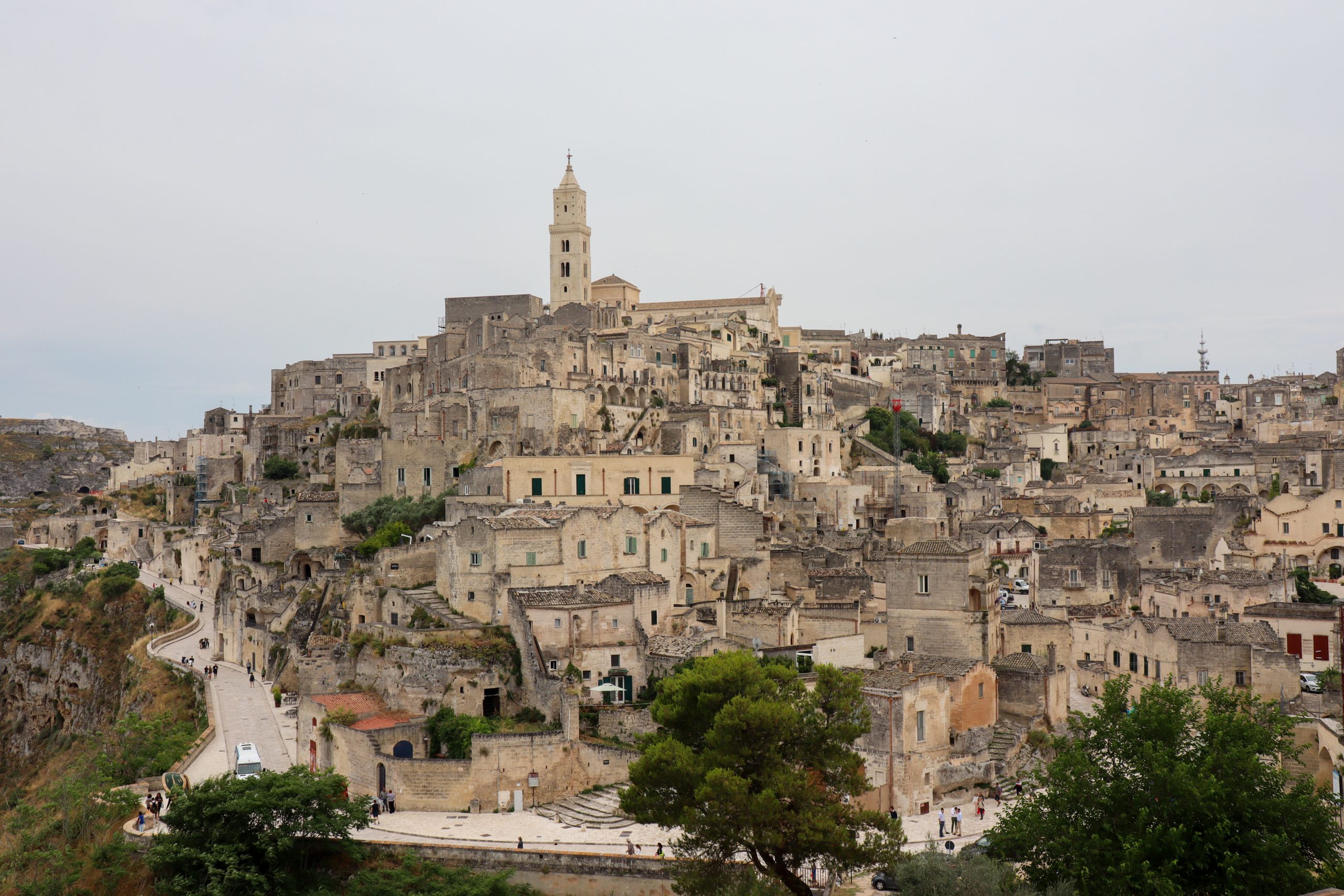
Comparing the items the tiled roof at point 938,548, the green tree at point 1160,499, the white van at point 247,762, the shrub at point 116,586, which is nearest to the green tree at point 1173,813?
the tiled roof at point 938,548

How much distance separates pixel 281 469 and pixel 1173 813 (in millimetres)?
57641

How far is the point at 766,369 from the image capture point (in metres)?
77.6

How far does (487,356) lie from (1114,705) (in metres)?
41.3

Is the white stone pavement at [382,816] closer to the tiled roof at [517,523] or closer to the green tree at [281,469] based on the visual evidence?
the tiled roof at [517,523]

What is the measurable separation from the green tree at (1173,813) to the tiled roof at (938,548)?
10687 millimetres

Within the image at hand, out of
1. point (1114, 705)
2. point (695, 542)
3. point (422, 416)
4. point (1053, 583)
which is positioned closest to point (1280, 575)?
point (1053, 583)

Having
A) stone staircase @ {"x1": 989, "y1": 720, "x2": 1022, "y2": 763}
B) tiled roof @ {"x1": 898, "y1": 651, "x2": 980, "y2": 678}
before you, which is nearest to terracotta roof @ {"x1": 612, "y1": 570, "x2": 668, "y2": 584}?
tiled roof @ {"x1": 898, "y1": 651, "x2": 980, "y2": 678}

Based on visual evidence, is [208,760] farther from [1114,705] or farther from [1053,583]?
[1053,583]

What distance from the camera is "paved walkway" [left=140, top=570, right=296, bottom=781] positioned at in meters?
33.6

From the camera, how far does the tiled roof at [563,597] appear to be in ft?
110

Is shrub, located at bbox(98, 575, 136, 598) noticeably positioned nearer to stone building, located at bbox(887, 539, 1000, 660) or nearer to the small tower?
the small tower

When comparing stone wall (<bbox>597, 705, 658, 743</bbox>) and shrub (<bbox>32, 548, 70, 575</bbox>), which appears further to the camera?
shrub (<bbox>32, 548, 70, 575</bbox>)

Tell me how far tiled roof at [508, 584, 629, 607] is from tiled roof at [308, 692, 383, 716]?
484cm

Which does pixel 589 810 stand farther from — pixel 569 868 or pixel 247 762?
pixel 247 762
